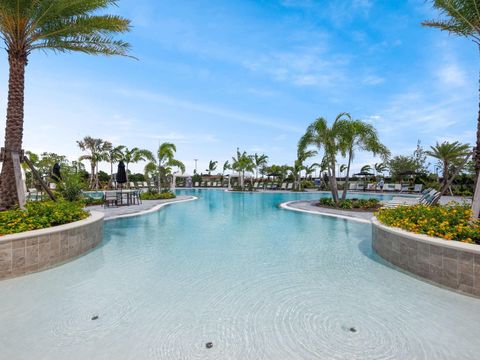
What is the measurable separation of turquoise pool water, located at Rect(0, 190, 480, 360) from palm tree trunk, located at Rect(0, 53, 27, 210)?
3.23 m

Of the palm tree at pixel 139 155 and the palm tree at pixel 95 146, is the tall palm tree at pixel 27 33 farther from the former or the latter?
the palm tree at pixel 95 146

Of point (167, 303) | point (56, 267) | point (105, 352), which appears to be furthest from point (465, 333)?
point (56, 267)

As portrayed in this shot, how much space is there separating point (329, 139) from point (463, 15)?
9.37 metres

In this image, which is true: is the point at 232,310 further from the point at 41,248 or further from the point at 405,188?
the point at 405,188

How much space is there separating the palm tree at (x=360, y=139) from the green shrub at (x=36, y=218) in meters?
13.9

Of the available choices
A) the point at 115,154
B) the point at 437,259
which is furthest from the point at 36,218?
the point at 115,154

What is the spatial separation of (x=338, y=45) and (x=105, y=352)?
18.6 meters

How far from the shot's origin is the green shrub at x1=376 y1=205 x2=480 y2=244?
4031mm

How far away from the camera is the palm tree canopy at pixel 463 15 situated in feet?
19.4

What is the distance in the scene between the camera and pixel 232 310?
124 inches

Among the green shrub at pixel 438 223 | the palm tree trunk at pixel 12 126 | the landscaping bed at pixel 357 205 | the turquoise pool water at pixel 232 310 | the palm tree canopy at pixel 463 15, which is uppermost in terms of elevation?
the palm tree canopy at pixel 463 15

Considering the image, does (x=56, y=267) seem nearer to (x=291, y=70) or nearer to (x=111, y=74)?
(x=111, y=74)

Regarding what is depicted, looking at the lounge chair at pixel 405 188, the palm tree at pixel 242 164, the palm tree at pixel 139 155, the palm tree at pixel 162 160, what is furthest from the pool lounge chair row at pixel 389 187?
the palm tree at pixel 139 155

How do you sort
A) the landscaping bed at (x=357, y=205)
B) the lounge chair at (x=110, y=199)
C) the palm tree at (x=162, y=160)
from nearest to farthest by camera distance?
1. the landscaping bed at (x=357, y=205)
2. the lounge chair at (x=110, y=199)
3. the palm tree at (x=162, y=160)
